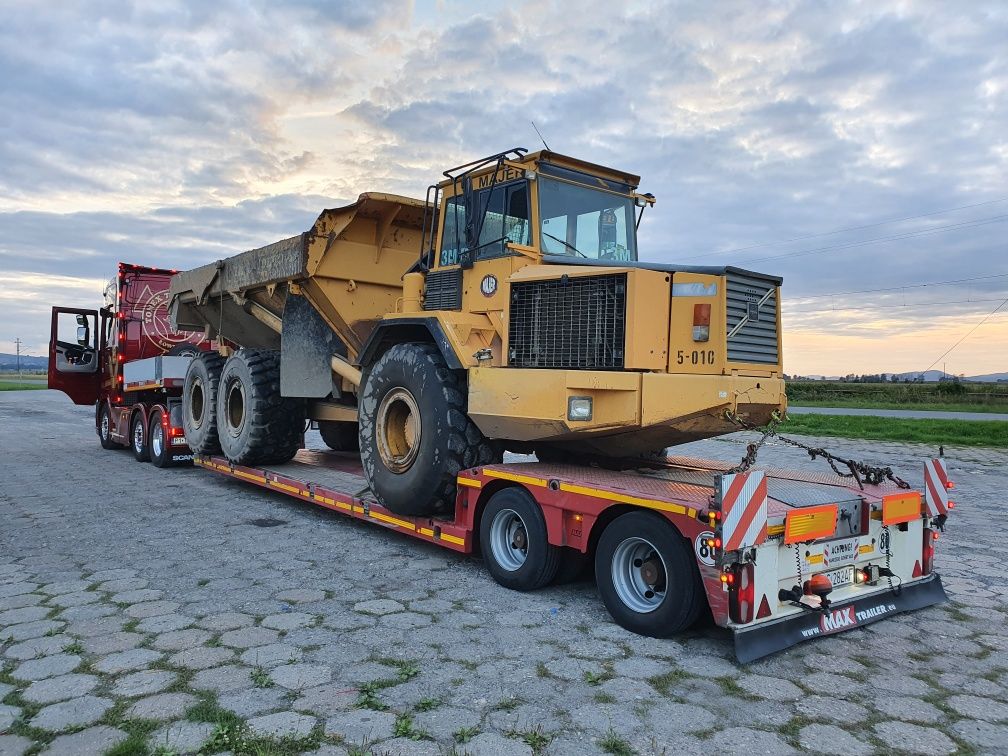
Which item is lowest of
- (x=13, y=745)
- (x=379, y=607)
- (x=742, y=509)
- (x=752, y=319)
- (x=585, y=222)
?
(x=13, y=745)

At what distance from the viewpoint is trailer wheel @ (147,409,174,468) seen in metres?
12.3

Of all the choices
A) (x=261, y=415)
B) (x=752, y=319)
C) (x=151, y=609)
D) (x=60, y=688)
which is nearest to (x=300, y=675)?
(x=60, y=688)

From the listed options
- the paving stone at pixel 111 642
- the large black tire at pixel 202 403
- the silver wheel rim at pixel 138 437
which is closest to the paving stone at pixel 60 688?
the paving stone at pixel 111 642

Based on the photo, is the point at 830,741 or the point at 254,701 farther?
the point at 254,701

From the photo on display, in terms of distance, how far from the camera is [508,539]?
607cm

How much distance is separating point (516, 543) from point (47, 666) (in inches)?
124

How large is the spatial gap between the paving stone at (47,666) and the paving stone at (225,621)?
2.48ft

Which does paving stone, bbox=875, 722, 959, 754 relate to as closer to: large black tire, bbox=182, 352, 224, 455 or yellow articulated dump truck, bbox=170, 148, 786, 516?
yellow articulated dump truck, bbox=170, 148, 786, 516

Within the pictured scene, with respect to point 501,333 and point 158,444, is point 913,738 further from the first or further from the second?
point 158,444

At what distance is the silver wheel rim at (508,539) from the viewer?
5938 mm

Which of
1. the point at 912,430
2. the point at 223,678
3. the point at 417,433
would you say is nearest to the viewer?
the point at 223,678

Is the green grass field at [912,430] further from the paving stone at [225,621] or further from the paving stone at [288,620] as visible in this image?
the paving stone at [225,621]

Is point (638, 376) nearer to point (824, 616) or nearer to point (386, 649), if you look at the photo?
point (824, 616)

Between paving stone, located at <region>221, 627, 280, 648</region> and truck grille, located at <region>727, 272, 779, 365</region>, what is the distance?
11.6 ft
